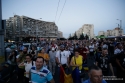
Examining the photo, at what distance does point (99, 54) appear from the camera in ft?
17.3

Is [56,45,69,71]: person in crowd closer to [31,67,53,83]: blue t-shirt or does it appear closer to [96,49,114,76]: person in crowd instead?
[96,49,114,76]: person in crowd

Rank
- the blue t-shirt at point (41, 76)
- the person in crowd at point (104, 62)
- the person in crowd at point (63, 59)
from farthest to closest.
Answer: the person in crowd at point (63, 59) < the person in crowd at point (104, 62) < the blue t-shirt at point (41, 76)

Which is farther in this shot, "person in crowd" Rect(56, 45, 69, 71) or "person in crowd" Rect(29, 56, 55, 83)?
"person in crowd" Rect(56, 45, 69, 71)

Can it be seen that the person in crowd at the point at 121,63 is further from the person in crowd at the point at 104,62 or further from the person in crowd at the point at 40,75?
the person in crowd at the point at 40,75

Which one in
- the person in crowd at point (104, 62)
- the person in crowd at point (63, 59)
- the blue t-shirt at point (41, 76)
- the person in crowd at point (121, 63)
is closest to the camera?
the blue t-shirt at point (41, 76)

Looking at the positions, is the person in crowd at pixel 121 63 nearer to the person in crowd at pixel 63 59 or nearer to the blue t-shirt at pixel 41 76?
the blue t-shirt at pixel 41 76

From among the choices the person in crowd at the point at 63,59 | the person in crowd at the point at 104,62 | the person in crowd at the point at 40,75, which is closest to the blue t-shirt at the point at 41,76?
the person in crowd at the point at 40,75

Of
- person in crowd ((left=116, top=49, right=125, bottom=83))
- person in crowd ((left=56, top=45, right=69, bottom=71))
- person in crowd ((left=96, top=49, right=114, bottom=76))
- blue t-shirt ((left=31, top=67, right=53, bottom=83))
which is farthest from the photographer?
person in crowd ((left=56, top=45, right=69, bottom=71))

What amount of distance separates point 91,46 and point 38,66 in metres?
11.7

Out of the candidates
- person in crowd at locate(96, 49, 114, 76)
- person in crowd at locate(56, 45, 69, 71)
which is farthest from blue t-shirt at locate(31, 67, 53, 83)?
person in crowd at locate(56, 45, 69, 71)

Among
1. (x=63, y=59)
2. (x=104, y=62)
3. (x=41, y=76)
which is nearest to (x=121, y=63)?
(x=104, y=62)

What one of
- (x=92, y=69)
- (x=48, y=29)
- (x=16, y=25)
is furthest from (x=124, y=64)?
(x=48, y=29)

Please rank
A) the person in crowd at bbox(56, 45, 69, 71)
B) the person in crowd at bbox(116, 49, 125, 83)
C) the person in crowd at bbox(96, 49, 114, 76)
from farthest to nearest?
the person in crowd at bbox(56, 45, 69, 71) < the person in crowd at bbox(96, 49, 114, 76) < the person in crowd at bbox(116, 49, 125, 83)

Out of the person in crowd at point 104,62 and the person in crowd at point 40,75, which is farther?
the person in crowd at point 104,62
